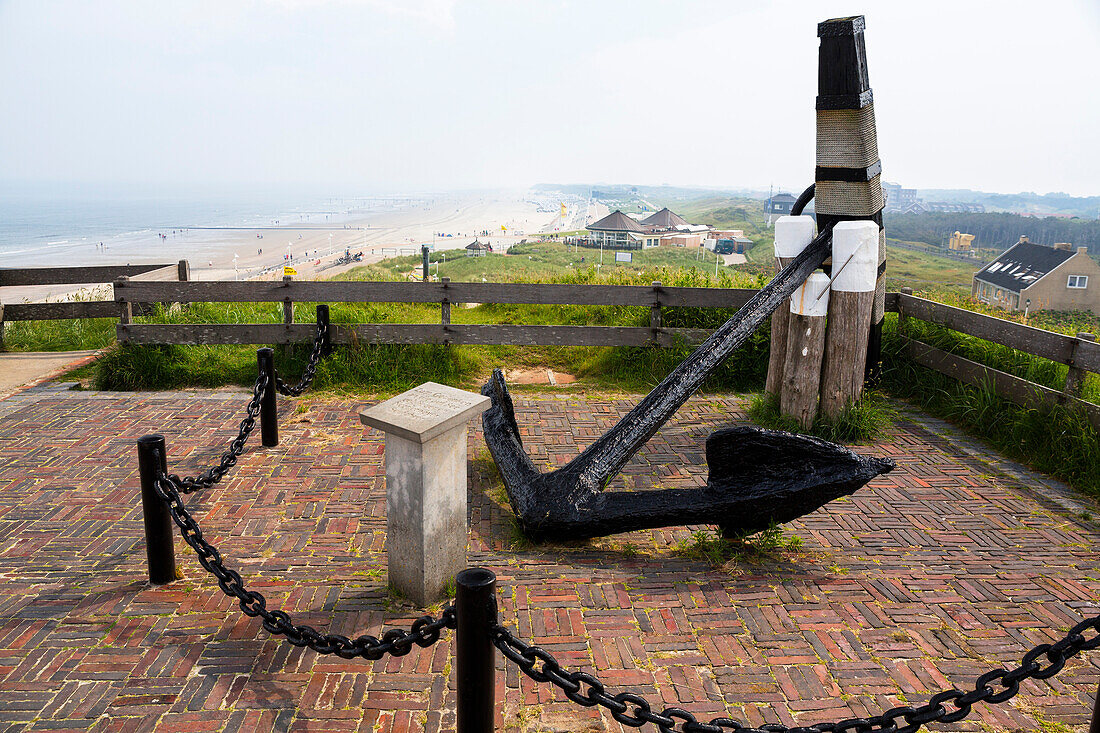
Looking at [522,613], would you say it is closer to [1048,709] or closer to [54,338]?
[1048,709]

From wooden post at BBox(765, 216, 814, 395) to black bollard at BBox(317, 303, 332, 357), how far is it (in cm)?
478

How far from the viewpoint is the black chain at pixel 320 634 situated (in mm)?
2686

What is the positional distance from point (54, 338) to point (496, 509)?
834cm

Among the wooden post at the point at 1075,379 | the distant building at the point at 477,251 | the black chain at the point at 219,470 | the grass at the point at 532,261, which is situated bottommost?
the grass at the point at 532,261

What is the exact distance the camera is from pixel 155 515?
386 cm

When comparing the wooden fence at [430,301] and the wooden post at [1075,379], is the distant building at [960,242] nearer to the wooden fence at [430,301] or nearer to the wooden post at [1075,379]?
the wooden fence at [430,301]

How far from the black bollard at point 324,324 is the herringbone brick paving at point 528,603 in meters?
2.17

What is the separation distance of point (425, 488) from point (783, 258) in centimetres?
453

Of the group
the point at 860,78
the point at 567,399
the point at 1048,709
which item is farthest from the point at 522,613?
the point at 860,78

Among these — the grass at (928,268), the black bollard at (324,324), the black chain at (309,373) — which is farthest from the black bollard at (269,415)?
the grass at (928,268)

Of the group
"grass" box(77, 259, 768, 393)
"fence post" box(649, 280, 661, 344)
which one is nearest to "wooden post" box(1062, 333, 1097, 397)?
"grass" box(77, 259, 768, 393)

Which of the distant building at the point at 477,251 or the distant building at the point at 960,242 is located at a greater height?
the distant building at the point at 960,242

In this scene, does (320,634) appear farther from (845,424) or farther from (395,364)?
(395,364)

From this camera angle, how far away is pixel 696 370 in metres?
4.86
